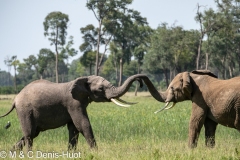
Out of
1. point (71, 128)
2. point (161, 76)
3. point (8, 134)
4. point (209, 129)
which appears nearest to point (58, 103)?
point (71, 128)

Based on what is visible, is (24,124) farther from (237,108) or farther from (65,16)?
(65,16)

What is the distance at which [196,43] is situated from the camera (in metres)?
68.3

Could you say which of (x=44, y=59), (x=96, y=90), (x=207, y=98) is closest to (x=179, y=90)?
(x=207, y=98)

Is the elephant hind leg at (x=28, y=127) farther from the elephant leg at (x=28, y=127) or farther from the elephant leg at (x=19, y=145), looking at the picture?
the elephant leg at (x=19, y=145)

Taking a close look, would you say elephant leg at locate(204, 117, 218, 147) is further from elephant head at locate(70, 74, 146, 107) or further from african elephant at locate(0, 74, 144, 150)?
african elephant at locate(0, 74, 144, 150)

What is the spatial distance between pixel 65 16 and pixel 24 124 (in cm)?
5795

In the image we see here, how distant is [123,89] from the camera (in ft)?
32.5

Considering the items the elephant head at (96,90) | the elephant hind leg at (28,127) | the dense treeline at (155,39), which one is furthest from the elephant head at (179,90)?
the dense treeline at (155,39)

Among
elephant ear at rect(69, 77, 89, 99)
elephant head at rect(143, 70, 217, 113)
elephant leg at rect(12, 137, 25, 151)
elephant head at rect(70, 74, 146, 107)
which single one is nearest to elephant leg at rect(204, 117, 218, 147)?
elephant head at rect(143, 70, 217, 113)

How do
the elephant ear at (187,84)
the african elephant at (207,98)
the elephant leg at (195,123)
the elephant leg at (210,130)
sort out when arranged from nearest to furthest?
the african elephant at (207,98)
the elephant leg at (195,123)
the elephant ear at (187,84)
the elephant leg at (210,130)

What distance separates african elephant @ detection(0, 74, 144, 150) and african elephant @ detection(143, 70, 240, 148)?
120cm

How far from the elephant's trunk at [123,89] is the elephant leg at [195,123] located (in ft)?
5.41

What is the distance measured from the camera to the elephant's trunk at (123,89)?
981cm

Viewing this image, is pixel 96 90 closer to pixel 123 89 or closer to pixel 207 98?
pixel 123 89
